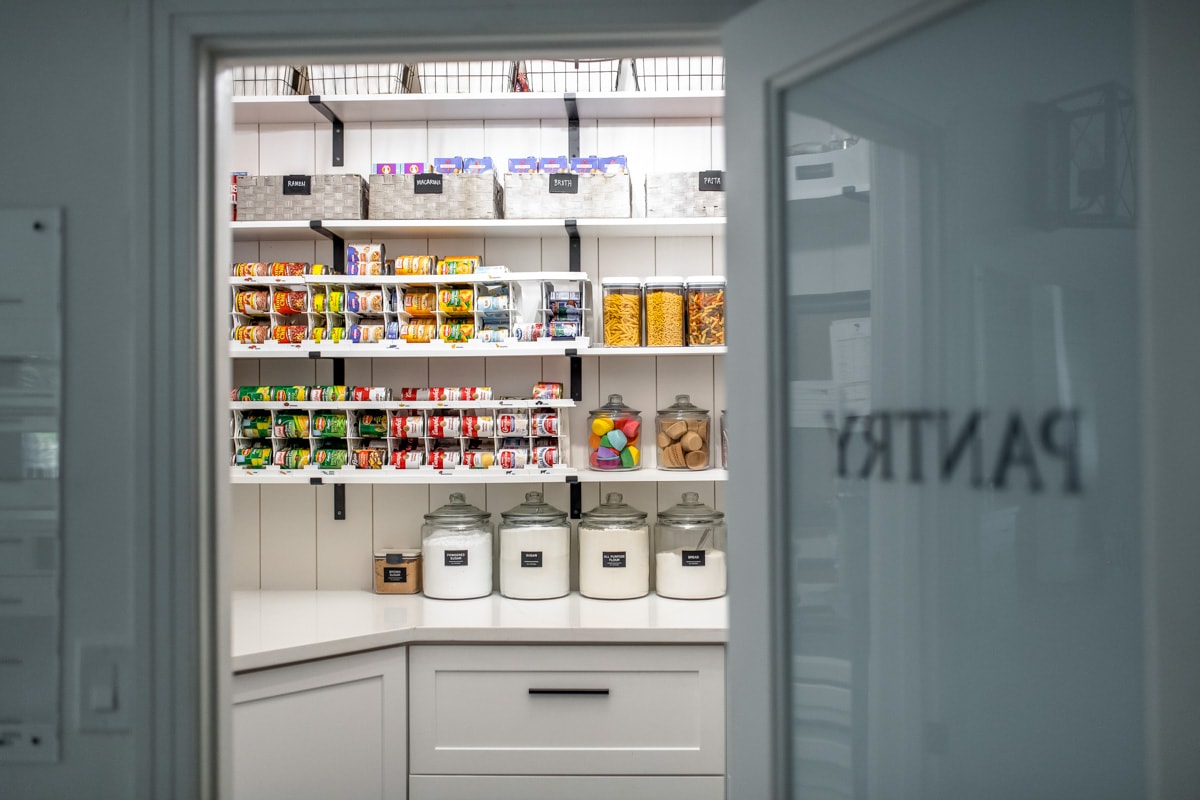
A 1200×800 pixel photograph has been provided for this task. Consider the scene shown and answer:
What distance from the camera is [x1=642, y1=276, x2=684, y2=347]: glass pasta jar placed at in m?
2.46

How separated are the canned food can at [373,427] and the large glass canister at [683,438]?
849 millimetres

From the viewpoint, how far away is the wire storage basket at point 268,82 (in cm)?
260

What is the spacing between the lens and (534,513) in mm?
2504

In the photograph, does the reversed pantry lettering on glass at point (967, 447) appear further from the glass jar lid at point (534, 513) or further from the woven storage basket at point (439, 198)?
the woven storage basket at point (439, 198)

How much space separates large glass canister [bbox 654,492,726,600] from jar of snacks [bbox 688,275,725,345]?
0.49 m

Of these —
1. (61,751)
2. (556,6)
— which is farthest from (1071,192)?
(61,751)

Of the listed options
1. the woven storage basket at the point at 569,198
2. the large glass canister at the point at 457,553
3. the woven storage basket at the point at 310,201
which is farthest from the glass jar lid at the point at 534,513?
the woven storage basket at the point at 310,201

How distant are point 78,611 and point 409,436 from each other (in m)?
1.38

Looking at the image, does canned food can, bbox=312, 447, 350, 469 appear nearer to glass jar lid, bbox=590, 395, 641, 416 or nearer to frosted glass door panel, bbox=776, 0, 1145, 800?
glass jar lid, bbox=590, 395, 641, 416

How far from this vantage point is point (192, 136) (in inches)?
43.8

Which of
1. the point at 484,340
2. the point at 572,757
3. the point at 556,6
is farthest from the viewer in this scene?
the point at 484,340

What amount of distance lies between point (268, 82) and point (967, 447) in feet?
8.24

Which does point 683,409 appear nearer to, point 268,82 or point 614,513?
point 614,513

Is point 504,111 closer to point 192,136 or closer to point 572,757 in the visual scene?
point 192,136
